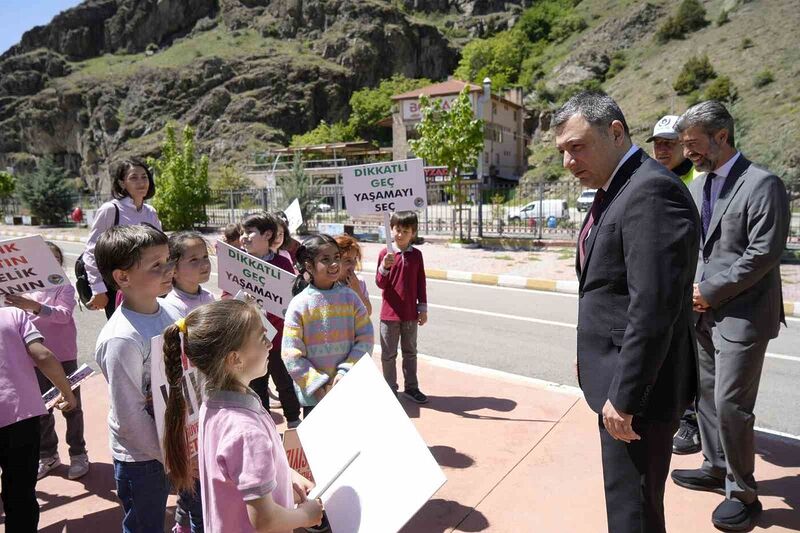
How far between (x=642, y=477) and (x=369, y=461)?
110 cm

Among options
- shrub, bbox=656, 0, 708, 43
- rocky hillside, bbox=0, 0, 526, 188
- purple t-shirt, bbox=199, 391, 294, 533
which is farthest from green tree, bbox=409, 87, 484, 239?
shrub, bbox=656, 0, 708, 43

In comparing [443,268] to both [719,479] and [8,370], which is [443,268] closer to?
[719,479]

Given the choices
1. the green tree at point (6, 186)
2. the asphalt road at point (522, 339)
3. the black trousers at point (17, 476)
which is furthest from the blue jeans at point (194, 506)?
the green tree at point (6, 186)

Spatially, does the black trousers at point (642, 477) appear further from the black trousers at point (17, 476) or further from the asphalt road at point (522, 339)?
the asphalt road at point (522, 339)

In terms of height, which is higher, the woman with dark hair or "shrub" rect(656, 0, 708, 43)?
"shrub" rect(656, 0, 708, 43)

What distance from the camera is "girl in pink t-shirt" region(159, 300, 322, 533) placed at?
1.58 meters

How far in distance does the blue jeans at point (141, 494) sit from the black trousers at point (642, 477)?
186 cm

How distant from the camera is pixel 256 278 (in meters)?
3.59

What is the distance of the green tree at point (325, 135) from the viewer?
242 feet

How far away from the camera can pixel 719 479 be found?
3.12m

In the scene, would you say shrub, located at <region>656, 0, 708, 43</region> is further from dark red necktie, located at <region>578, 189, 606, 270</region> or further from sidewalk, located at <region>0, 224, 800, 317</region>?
dark red necktie, located at <region>578, 189, 606, 270</region>

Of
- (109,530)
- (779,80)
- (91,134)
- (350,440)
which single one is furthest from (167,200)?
(91,134)

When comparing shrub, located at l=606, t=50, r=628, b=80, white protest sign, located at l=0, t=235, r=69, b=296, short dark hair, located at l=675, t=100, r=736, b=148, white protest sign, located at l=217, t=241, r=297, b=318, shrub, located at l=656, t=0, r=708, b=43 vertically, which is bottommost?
white protest sign, located at l=217, t=241, r=297, b=318

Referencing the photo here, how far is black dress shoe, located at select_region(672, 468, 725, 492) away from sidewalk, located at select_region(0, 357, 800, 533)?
0.05 m
